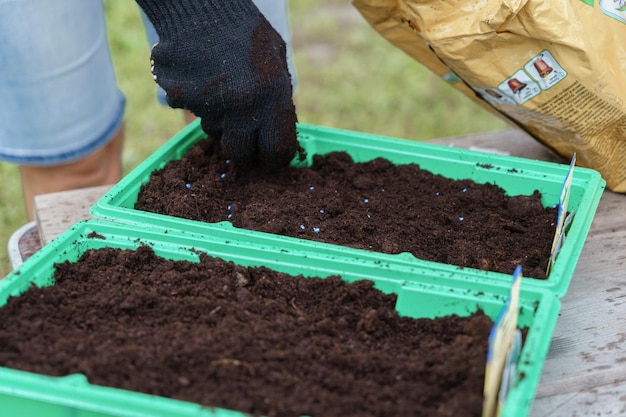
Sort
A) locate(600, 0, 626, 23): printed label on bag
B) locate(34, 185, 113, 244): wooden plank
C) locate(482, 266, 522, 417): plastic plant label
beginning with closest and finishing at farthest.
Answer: locate(482, 266, 522, 417): plastic plant label, locate(600, 0, 626, 23): printed label on bag, locate(34, 185, 113, 244): wooden plank

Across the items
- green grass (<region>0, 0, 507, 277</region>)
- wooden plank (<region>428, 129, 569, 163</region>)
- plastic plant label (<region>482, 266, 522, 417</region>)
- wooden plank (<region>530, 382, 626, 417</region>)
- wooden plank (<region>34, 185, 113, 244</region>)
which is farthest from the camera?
green grass (<region>0, 0, 507, 277</region>)

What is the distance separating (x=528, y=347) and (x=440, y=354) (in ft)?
Result: 0.39

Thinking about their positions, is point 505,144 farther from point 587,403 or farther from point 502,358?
point 502,358

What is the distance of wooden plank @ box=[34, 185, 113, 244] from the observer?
158 cm

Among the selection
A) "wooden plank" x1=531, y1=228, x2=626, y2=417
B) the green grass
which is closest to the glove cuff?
"wooden plank" x1=531, y1=228, x2=626, y2=417

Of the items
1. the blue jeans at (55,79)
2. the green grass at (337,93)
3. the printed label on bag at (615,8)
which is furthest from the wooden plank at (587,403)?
the green grass at (337,93)

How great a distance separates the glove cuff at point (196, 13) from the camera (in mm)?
1338

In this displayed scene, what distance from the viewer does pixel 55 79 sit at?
67.2 inches

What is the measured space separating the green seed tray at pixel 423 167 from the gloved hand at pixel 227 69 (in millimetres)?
198

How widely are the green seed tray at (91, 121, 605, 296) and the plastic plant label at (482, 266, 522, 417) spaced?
20cm

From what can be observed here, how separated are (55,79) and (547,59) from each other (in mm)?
1122

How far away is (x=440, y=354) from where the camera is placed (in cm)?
99

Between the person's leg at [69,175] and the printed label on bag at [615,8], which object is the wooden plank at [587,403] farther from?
the person's leg at [69,175]

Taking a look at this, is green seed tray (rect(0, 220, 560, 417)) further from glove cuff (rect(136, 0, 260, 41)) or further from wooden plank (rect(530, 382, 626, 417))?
glove cuff (rect(136, 0, 260, 41))
